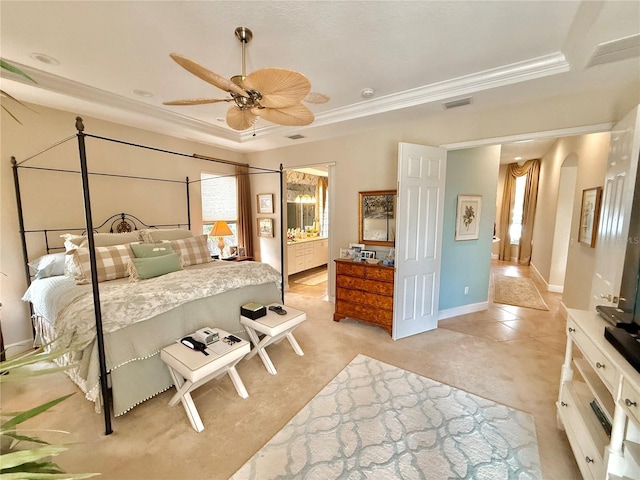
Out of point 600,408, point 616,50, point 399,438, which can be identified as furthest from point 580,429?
point 616,50

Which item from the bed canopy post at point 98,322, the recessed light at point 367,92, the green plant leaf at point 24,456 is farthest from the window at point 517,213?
the green plant leaf at point 24,456

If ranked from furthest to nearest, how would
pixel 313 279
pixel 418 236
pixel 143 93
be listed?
pixel 313 279, pixel 418 236, pixel 143 93

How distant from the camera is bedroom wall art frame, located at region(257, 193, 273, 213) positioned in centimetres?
526

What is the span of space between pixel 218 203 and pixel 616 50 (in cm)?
522

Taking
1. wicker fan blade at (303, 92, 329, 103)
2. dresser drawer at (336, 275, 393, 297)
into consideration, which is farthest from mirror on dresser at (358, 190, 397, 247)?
wicker fan blade at (303, 92, 329, 103)

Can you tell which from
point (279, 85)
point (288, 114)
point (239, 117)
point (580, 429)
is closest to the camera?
point (580, 429)

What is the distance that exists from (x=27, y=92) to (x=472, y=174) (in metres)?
5.24

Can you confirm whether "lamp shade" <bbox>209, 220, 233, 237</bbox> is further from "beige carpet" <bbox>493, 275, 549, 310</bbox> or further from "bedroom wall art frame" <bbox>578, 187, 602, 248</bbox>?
"bedroom wall art frame" <bbox>578, 187, 602, 248</bbox>

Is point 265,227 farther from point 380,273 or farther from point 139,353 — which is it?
point 139,353

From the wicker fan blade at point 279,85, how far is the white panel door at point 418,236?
160 cm

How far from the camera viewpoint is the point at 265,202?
5344mm

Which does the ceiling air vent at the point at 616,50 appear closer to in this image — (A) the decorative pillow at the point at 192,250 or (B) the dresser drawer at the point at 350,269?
(B) the dresser drawer at the point at 350,269

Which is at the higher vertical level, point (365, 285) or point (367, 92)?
point (367, 92)

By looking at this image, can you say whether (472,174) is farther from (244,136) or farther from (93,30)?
(93,30)
